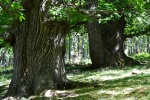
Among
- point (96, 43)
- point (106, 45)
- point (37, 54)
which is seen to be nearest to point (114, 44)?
point (106, 45)

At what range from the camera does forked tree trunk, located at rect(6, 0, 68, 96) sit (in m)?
11.6

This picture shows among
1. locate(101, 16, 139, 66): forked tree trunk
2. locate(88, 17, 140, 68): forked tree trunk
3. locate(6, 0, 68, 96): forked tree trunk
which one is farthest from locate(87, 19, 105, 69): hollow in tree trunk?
locate(6, 0, 68, 96): forked tree trunk

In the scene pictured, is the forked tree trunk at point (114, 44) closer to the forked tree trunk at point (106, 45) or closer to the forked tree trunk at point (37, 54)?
the forked tree trunk at point (106, 45)

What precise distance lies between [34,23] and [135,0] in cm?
441

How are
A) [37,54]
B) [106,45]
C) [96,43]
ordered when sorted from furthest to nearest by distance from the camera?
[106,45], [96,43], [37,54]

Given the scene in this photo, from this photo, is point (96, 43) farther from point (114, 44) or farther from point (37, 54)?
point (37, 54)

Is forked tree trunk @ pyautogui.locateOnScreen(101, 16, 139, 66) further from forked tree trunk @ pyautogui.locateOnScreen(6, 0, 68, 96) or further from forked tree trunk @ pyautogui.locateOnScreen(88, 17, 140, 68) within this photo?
forked tree trunk @ pyautogui.locateOnScreen(6, 0, 68, 96)

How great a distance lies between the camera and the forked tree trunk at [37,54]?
11.6 m

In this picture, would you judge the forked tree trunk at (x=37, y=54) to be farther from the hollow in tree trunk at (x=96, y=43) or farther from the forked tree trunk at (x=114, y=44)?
the forked tree trunk at (x=114, y=44)

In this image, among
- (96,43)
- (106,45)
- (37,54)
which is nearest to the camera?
(37,54)

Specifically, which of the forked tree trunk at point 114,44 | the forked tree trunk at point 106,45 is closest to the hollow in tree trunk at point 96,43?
the forked tree trunk at point 106,45

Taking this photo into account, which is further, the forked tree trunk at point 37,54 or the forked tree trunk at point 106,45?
the forked tree trunk at point 106,45

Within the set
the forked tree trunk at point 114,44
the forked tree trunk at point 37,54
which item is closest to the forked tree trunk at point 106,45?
the forked tree trunk at point 114,44

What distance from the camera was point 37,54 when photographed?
1173cm
